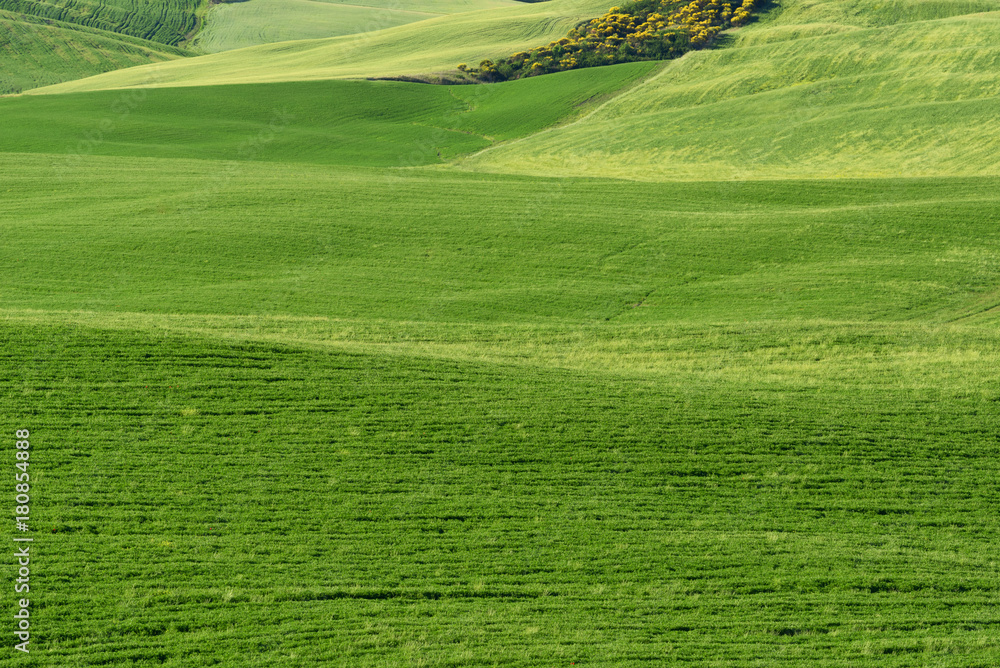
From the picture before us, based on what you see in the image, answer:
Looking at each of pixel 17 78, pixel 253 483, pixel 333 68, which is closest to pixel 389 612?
pixel 253 483

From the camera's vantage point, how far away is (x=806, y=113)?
71.4 meters

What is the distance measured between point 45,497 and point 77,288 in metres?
24.7

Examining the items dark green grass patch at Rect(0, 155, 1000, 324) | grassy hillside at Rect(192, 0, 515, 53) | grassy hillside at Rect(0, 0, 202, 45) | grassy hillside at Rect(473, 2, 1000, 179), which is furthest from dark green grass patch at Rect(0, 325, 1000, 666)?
grassy hillside at Rect(0, 0, 202, 45)

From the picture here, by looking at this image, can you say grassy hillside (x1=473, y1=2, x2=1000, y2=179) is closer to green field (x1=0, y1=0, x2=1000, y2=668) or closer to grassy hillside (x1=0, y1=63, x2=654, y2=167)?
green field (x1=0, y1=0, x2=1000, y2=668)

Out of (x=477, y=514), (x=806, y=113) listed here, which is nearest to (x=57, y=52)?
(x=806, y=113)

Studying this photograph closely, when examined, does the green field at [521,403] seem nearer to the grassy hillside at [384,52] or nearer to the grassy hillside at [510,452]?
the grassy hillside at [510,452]

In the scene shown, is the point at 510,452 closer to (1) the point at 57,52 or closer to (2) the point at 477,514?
(2) the point at 477,514

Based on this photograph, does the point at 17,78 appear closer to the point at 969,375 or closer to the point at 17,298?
the point at 17,298

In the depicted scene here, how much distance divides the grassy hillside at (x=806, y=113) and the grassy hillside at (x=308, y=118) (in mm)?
6993

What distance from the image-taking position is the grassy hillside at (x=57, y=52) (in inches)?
5615

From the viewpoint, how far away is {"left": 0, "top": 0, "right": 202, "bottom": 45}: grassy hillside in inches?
7141

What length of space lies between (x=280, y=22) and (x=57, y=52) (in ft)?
172

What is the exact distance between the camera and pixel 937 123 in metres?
63.6

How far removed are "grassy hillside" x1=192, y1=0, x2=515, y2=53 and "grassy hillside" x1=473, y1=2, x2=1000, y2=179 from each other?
114m
